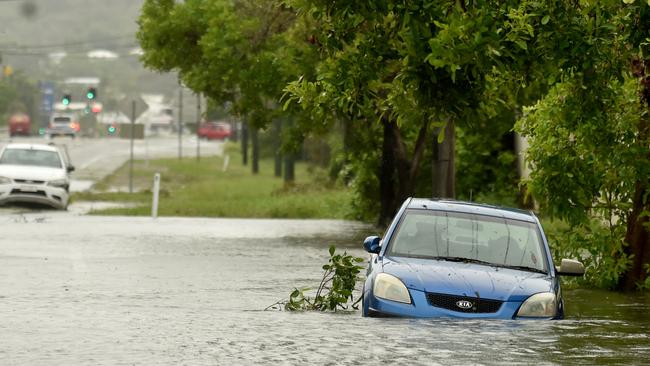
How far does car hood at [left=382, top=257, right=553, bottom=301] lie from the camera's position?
13.0 m

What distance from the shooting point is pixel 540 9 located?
1470 centimetres

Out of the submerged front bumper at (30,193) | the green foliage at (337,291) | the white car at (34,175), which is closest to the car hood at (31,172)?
the white car at (34,175)

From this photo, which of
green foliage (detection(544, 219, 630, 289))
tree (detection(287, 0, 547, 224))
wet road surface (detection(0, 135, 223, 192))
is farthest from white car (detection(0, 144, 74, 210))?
tree (detection(287, 0, 547, 224))

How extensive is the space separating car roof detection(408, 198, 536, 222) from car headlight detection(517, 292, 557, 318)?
67.8 inches

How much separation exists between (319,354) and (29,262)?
1115 cm

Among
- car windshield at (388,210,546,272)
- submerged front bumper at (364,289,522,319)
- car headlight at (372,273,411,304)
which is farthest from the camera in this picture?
car windshield at (388,210,546,272)

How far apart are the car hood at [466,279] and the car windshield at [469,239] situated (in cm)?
32

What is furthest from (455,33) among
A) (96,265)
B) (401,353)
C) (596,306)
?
(96,265)

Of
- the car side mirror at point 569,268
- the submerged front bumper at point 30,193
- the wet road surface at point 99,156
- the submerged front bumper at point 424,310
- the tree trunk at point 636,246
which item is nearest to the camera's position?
the submerged front bumper at point 424,310

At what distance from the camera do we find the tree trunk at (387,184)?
3366 centimetres

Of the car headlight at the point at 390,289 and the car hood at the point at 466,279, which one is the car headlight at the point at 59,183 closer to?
the car hood at the point at 466,279

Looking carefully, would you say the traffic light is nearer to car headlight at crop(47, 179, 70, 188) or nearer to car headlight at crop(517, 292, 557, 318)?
car headlight at crop(47, 179, 70, 188)

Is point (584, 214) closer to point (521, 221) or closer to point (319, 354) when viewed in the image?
point (521, 221)

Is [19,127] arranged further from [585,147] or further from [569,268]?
[569,268]
